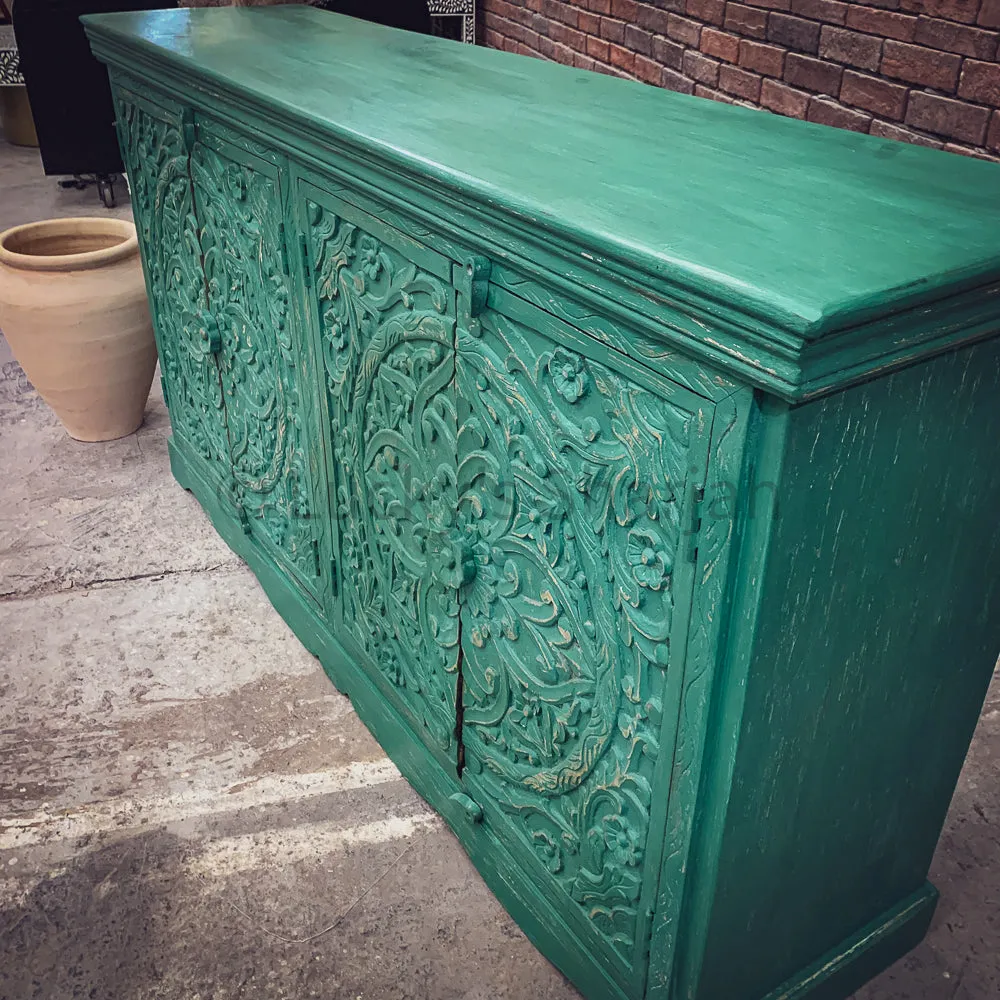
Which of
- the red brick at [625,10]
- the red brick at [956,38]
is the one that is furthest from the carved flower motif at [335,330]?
the red brick at [625,10]

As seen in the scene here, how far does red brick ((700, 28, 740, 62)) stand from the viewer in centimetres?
330

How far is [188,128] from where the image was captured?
7.43 feet

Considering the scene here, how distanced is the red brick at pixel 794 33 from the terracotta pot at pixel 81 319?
2042 mm

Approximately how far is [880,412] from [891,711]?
0.52 metres

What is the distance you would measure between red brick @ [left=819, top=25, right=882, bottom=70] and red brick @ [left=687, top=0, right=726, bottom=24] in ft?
1.59

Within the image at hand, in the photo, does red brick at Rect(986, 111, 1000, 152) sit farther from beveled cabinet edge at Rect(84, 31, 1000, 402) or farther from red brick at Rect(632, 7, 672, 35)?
beveled cabinet edge at Rect(84, 31, 1000, 402)

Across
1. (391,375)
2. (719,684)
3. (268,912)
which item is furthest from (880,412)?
(268,912)

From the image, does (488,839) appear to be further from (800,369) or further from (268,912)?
(800,369)

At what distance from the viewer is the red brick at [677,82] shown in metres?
3.55

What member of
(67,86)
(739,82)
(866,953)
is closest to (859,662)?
(866,953)

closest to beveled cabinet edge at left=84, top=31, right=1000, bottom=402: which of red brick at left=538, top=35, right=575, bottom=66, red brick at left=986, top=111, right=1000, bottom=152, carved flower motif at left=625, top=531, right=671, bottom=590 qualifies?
carved flower motif at left=625, top=531, right=671, bottom=590

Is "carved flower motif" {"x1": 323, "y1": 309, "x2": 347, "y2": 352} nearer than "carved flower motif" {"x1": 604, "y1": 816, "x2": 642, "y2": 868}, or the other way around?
"carved flower motif" {"x1": 604, "y1": 816, "x2": 642, "y2": 868}

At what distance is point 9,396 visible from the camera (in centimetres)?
376

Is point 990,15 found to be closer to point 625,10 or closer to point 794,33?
point 794,33
